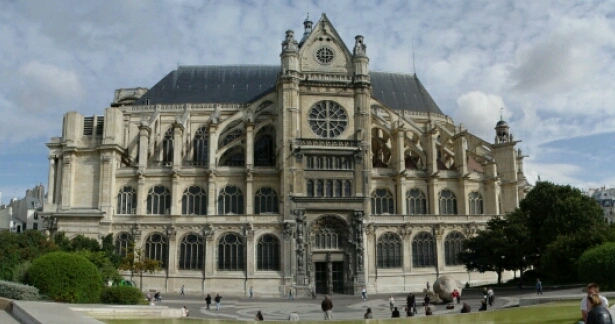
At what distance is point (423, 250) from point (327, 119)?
617 inches

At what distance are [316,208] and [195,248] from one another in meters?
11.7

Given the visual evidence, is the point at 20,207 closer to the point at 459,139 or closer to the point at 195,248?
the point at 195,248

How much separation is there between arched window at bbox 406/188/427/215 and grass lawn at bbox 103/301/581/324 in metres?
30.1

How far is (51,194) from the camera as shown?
2125 inches

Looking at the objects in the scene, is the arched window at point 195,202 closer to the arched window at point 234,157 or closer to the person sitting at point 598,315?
the arched window at point 234,157

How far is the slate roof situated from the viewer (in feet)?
215

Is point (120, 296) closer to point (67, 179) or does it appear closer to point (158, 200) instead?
point (158, 200)

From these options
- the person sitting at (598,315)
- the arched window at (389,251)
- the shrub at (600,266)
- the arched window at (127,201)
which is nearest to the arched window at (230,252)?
the arched window at (127,201)

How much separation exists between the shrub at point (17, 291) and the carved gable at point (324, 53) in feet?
120

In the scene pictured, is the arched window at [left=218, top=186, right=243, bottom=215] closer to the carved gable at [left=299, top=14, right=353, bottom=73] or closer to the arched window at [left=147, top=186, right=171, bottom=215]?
the arched window at [left=147, top=186, right=171, bottom=215]

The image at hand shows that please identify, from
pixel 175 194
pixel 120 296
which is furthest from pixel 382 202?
pixel 120 296

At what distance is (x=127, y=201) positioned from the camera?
53188 millimetres

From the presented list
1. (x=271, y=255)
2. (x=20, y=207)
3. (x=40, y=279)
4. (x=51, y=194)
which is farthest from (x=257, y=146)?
(x=20, y=207)

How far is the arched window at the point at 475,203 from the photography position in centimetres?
5722
